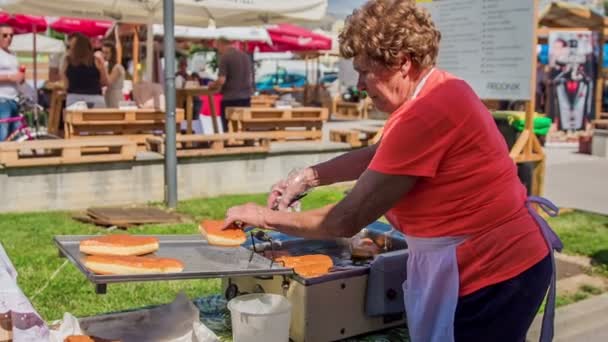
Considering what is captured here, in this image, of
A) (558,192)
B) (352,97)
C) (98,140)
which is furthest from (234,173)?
(352,97)

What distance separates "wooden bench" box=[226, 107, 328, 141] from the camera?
8781 mm

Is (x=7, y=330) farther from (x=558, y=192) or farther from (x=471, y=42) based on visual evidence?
(x=558, y=192)

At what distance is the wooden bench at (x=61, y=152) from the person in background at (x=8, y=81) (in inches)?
25.5

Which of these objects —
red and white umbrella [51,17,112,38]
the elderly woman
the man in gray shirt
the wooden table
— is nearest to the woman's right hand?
the elderly woman

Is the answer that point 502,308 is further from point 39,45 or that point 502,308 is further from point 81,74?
point 39,45

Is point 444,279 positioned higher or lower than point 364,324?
higher

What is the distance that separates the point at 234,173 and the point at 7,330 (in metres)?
5.92

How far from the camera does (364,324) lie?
8.32 feet

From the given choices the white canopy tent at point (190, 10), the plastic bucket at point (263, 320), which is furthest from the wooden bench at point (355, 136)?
the plastic bucket at point (263, 320)

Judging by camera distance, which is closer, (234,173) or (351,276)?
(351,276)

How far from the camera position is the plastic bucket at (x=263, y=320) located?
2.29 meters

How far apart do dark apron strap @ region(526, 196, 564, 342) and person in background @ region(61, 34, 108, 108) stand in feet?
23.9

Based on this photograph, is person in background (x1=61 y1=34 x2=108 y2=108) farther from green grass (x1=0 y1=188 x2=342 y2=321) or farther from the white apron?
the white apron

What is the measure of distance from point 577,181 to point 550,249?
25.8 ft
